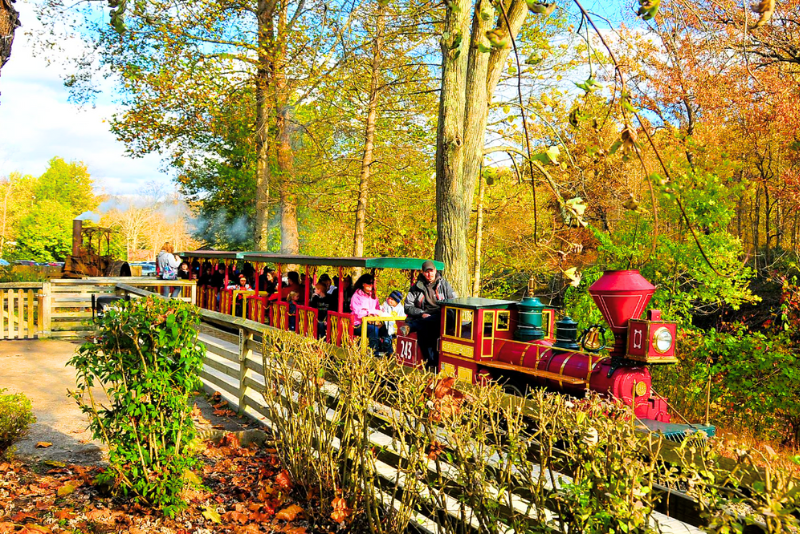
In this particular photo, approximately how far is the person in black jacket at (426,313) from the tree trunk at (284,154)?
12.8 metres

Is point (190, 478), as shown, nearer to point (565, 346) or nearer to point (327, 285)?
point (565, 346)

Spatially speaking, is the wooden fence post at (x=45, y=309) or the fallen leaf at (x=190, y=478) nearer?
the fallen leaf at (x=190, y=478)

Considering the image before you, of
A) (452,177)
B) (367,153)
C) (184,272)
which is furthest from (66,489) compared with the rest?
(367,153)

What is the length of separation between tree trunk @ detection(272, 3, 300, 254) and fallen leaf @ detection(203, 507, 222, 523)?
1698 centimetres

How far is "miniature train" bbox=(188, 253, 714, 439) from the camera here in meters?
7.00

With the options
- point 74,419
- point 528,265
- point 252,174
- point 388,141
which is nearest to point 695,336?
point 528,265

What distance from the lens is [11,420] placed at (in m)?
6.00

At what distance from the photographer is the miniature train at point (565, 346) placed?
7.00m

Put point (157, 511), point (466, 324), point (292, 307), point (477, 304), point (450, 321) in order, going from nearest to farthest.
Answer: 1. point (157, 511)
2. point (477, 304)
3. point (450, 321)
4. point (466, 324)
5. point (292, 307)

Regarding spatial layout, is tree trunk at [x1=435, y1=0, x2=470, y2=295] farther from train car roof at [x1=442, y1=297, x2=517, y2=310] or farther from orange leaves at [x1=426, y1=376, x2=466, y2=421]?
orange leaves at [x1=426, y1=376, x2=466, y2=421]

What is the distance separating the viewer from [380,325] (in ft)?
38.2

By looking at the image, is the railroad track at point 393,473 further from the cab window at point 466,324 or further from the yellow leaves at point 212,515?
the cab window at point 466,324

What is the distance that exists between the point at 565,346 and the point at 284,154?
1886cm

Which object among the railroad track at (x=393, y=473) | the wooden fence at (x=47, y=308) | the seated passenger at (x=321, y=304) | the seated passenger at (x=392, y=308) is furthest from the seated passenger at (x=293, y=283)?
the railroad track at (x=393, y=473)
